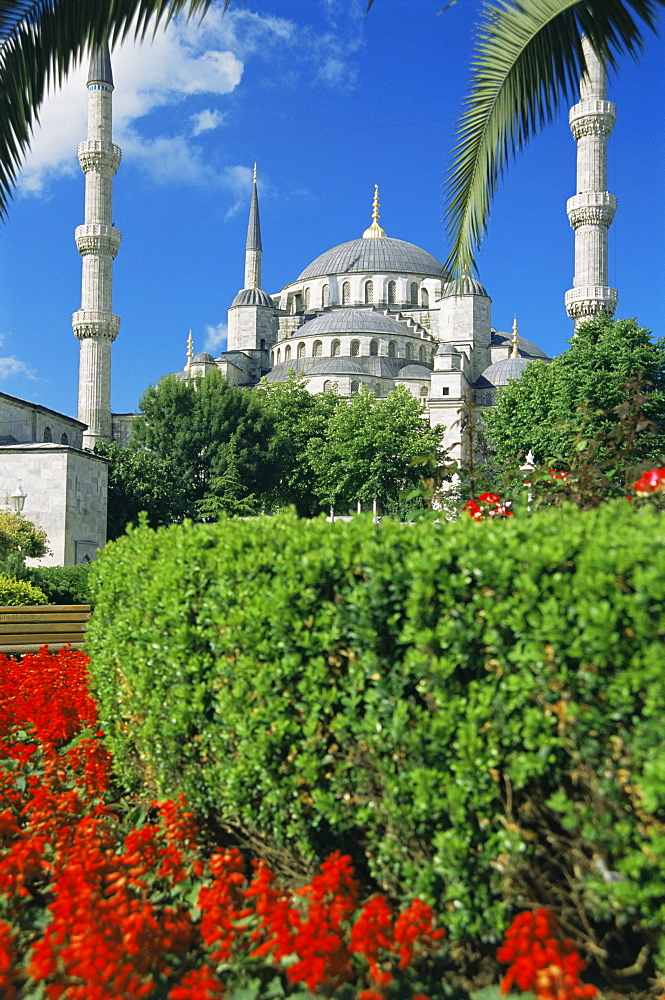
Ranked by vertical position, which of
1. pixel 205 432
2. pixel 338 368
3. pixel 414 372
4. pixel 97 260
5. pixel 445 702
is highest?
pixel 97 260

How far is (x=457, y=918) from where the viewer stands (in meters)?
2.59

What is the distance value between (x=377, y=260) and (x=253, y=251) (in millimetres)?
11013

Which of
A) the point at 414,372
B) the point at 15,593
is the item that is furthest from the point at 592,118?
the point at 15,593

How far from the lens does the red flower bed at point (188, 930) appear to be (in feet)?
7.20

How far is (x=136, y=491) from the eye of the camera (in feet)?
103

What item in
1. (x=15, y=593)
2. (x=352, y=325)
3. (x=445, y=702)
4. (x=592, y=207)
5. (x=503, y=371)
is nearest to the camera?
(x=445, y=702)

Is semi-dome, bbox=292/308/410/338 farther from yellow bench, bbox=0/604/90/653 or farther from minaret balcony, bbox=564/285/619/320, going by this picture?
yellow bench, bbox=0/604/90/653

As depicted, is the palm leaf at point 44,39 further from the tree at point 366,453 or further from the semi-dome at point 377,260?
the semi-dome at point 377,260

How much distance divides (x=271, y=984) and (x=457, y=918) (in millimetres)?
577

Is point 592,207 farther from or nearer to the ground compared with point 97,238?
nearer to the ground

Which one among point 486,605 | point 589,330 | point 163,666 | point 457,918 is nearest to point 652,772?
point 486,605

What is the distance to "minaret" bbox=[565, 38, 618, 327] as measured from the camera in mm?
32719

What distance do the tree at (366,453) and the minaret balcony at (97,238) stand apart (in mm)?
12793

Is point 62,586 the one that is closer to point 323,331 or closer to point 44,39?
point 44,39
